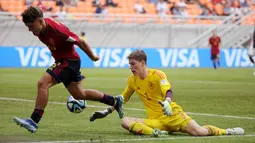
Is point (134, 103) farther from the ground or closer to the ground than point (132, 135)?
closer to the ground

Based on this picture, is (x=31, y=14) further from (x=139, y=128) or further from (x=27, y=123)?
(x=139, y=128)

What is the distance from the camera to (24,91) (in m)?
21.3

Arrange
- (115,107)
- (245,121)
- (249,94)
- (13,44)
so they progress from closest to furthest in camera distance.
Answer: (115,107)
(245,121)
(249,94)
(13,44)

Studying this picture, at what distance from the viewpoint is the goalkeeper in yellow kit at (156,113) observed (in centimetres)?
1099

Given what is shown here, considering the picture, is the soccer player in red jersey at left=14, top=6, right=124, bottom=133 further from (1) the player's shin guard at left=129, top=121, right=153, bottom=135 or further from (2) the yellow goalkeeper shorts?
(2) the yellow goalkeeper shorts

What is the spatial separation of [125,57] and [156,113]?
32267 millimetres

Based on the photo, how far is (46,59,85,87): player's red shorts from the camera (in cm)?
1138

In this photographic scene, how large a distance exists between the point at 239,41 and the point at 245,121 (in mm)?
36741

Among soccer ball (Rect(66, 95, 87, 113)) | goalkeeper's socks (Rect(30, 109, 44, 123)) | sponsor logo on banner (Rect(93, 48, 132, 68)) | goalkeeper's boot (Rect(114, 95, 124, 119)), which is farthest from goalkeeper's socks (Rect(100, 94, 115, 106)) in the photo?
sponsor logo on banner (Rect(93, 48, 132, 68))

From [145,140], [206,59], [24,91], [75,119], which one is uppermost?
[145,140]

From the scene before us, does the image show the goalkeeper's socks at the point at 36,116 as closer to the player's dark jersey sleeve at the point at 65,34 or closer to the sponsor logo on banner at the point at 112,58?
the player's dark jersey sleeve at the point at 65,34

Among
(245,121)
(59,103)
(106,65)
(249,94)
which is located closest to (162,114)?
(245,121)

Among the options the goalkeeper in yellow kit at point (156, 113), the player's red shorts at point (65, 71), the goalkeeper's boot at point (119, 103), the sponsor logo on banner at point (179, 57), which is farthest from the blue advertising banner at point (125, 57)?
the goalkeeper in yellow kit at point (156, 113)

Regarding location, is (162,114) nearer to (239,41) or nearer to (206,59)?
(206,59)
